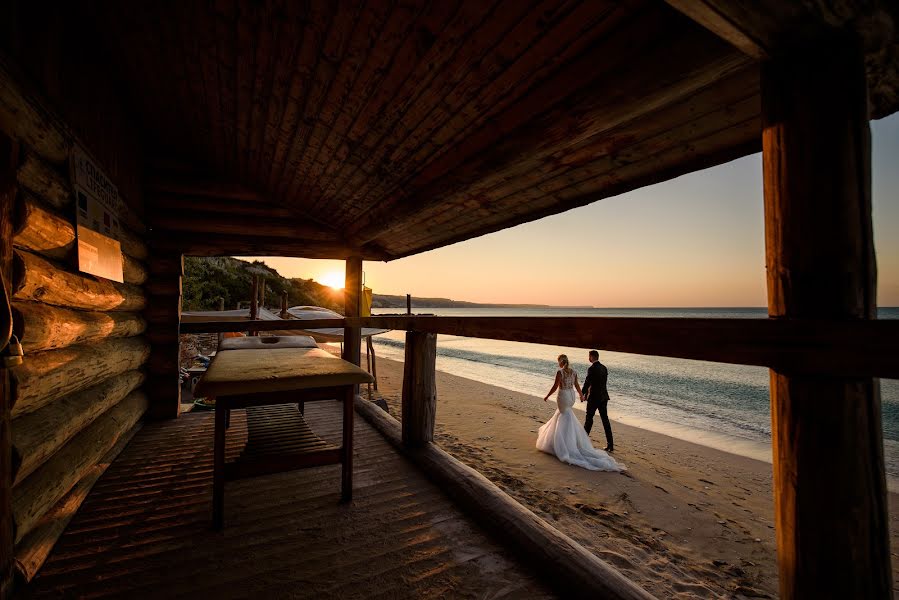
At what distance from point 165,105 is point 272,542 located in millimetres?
4607

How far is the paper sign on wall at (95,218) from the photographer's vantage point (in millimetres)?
2814

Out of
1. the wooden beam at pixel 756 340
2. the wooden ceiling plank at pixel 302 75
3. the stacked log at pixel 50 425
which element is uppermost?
the wooden ceiling plank at pixel 302 75

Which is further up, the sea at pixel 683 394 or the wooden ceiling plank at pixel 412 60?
the wooden ceiling plank at pixel 412 60

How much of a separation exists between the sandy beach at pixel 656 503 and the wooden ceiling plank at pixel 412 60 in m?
5.07

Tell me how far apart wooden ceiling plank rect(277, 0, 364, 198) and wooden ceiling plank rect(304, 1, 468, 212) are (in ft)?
0.86

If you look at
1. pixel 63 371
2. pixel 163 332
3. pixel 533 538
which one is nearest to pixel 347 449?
pixel 533 538

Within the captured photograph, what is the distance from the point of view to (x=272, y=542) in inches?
96.2

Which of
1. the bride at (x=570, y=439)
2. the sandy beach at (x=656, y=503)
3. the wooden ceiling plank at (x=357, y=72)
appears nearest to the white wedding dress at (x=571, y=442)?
the bride at (x=570, y=439)

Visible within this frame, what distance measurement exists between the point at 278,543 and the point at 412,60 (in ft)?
11.0

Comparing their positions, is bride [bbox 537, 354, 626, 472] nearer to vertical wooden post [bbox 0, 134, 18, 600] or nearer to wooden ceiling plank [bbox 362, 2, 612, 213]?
wooden ceiling plank [bbox 362, 2, 612, 213]

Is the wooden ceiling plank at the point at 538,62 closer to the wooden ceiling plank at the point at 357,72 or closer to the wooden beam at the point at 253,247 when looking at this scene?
the wooden ceiling plank at the point at 357,72

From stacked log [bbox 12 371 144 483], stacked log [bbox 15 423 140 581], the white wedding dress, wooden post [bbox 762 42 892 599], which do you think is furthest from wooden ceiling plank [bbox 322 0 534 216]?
the white wedding dress

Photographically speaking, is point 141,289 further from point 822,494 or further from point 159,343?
point 822,494

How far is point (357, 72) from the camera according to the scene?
283cm
